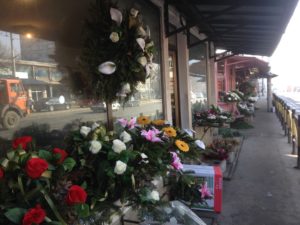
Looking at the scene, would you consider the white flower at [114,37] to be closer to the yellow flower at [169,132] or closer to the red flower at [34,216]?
the yellow flower at [169,132]

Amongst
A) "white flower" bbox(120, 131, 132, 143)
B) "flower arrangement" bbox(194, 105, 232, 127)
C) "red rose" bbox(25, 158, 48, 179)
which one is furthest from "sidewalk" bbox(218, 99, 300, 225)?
"red rose" bbox(25, 158, 48, 179)

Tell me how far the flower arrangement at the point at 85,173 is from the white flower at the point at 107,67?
42 cm

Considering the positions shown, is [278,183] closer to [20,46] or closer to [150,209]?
[150,209]

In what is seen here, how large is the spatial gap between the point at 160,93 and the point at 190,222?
2.20 meters

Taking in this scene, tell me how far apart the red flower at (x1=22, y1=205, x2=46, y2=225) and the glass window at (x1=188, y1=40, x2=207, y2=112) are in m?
5.43

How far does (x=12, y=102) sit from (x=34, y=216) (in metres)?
0.86

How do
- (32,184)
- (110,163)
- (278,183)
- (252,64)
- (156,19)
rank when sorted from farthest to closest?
(252,64) < (278,183) < (156,19) < (110,163) < (32,184)

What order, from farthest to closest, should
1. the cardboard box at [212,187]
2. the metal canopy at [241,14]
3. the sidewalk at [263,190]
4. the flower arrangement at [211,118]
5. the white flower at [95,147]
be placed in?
1. the flower arrangement at [211,118]
2. the metal canopy at [241,14]
3. the sidewalk at [263,190]
4. the cardboard box at [212,187]
5. the white flower at [95,147]

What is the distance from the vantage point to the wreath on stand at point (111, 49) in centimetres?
240

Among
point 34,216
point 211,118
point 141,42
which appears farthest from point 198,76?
point 34,216

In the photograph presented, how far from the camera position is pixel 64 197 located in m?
1.49

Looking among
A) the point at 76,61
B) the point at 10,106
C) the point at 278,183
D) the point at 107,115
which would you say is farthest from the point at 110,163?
the point at 278,183

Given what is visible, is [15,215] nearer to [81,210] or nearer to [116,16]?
[81,210]

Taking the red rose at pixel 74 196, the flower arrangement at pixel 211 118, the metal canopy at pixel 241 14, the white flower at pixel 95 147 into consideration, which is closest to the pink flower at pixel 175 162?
the white flower at pixel 95 147
